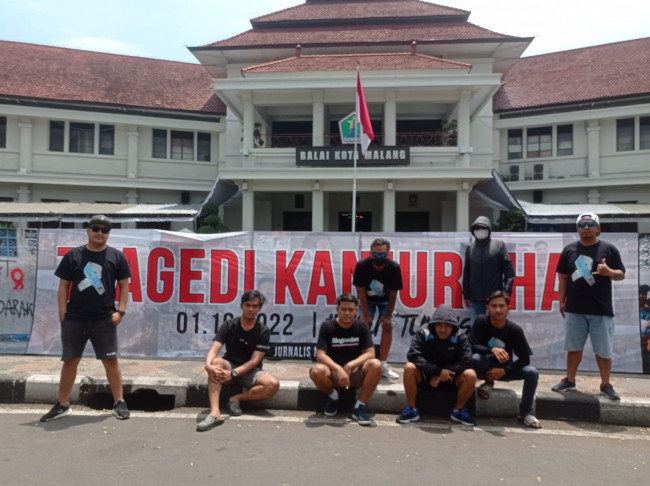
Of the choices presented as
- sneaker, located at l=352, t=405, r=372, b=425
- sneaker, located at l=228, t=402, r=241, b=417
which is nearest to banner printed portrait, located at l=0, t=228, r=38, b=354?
sneaker, located at l=228, t=402, r=241, b=417

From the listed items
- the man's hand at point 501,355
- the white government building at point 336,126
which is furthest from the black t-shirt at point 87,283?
the white government building at point 336,126

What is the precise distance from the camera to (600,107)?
18.2 m

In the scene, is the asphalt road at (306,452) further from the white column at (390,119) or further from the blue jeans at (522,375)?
the white column at (390,119)

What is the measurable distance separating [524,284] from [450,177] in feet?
34.9

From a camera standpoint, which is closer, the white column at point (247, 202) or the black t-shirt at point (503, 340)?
the black t-shirt at point (503, 340)

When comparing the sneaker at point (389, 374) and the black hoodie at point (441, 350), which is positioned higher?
the black hoodie at point (441, 350)

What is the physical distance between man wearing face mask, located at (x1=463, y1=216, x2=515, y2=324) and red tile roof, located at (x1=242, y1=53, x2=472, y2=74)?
41.1 ft

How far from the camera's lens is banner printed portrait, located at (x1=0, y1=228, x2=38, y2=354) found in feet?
20.0

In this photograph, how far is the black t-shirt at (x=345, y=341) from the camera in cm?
463

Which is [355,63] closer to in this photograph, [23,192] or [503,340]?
[23,192]

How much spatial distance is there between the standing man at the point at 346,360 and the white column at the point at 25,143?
756 inches

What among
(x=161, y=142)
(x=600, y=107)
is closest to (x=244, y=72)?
(x=161, y=142)

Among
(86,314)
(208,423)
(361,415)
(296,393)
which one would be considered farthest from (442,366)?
(86,314)

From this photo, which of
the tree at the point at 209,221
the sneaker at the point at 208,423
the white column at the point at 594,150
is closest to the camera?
the sneaker at the point at 208,423
